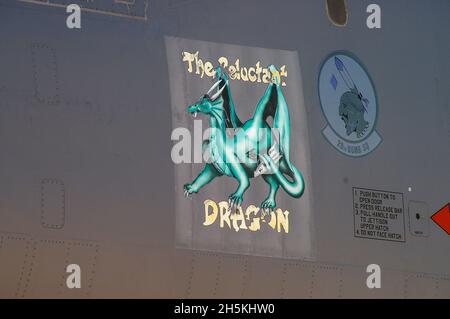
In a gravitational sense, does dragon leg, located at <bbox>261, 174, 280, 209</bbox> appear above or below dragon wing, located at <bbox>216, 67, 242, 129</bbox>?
below

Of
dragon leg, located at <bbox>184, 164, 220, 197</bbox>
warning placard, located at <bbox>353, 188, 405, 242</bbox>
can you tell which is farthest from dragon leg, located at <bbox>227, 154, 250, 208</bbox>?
warning placard, located at <bbox>353, 188, 405, 242</bbox>

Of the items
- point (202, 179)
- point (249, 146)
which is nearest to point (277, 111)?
point (249, 146)

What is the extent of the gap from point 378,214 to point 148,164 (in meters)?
3.17

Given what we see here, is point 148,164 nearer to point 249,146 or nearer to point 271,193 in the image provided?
point 249,146

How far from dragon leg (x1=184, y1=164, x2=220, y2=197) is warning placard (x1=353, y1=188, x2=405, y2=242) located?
202 cm

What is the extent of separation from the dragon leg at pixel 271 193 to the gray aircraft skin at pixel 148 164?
1.80 feet

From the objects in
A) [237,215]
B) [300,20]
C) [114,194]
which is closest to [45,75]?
[114,194]

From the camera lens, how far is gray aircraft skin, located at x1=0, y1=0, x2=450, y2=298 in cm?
870

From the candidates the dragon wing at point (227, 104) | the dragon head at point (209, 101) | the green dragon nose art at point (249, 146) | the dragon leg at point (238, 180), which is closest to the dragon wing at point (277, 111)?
the green dragon nose art at point (249, 146)

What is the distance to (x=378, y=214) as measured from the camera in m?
11.1

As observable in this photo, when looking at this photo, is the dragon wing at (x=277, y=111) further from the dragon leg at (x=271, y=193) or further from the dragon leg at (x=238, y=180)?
the dragon leg at (x=238, y=180)

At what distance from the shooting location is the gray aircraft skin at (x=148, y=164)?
8.70m

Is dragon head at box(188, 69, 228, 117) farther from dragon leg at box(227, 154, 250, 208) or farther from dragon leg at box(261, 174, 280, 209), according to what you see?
dragon leg at box(261, 174, 280, 209)
